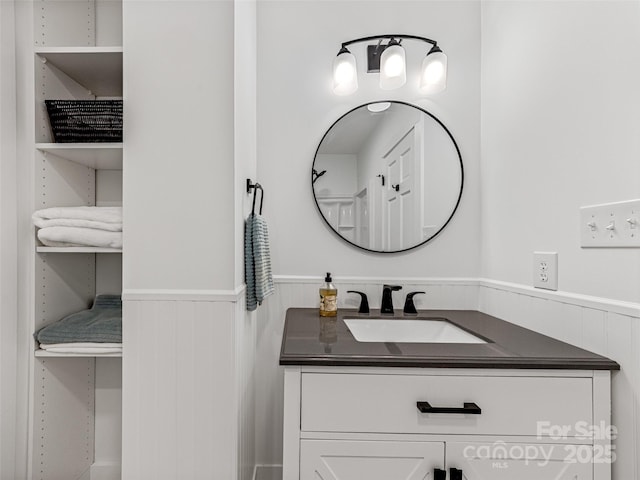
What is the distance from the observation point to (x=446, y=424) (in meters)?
1.04

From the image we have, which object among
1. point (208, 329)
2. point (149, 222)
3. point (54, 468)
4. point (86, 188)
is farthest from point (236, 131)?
point (54, 468)

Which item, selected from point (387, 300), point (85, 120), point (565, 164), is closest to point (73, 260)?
point (85, 120)

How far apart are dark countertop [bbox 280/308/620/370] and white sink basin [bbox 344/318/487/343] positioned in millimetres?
231

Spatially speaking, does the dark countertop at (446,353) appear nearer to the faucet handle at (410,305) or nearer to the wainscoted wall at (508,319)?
the wainscoted wall at (508,319)

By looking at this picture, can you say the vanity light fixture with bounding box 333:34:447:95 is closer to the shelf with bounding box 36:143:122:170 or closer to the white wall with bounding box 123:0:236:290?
the white wall with bounding box 123:0:236:290

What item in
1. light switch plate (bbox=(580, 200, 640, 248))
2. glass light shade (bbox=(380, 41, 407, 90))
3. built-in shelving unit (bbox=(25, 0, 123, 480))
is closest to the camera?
light switch plate (bbox=(580, 200, 640, 248))

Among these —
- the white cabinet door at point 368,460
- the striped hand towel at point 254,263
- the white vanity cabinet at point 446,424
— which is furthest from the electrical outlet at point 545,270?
the striped hand towel at point 254,263

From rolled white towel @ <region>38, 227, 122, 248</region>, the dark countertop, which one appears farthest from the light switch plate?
rolled white towel @ <region>38, 227, 122, 248</region>

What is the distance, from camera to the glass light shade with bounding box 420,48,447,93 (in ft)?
5.66

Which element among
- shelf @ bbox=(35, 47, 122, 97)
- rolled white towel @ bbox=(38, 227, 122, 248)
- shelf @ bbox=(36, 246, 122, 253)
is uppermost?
shelf @ bbox=(35, 47, 122, 97)

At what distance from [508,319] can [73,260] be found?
165 cm

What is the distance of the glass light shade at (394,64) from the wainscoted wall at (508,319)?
0.84m

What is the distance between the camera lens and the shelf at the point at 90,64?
4.52 ft

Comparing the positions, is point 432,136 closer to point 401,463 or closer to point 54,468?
point 401,463
